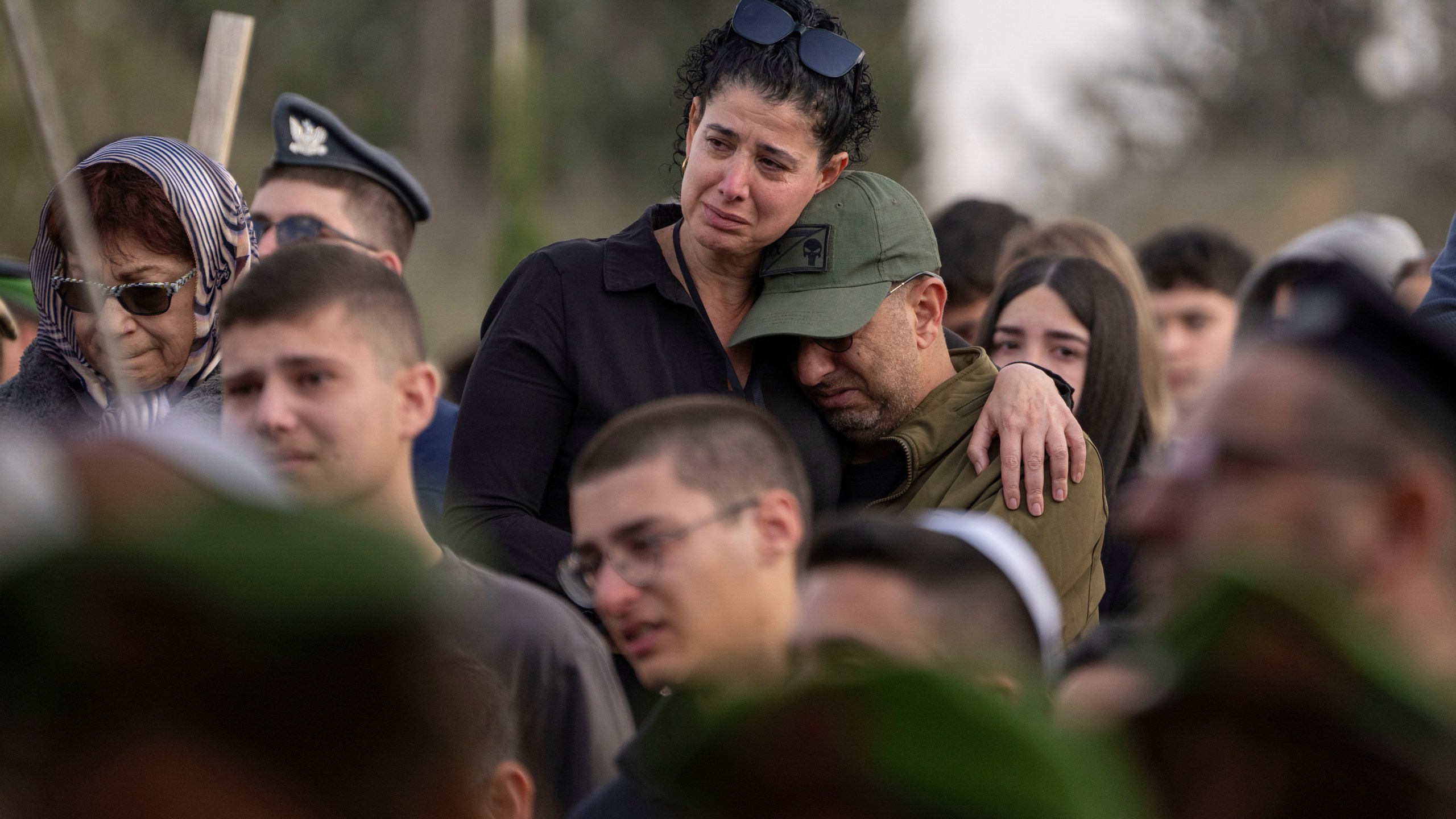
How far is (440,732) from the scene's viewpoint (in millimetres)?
726

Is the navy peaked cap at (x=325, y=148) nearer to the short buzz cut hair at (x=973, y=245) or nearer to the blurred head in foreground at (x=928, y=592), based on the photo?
the short buzz cut hair at (x=973, y=245)

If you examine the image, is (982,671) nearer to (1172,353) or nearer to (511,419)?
(511,419)

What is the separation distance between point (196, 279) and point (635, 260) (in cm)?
83

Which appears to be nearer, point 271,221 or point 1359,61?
point 271,221

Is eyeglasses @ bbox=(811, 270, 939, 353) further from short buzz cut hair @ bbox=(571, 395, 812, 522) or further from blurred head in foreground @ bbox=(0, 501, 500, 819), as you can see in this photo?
blurred head in foreground @ bbox=(0, 501, 500, 819)

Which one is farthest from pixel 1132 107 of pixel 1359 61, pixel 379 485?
pixel 379 485

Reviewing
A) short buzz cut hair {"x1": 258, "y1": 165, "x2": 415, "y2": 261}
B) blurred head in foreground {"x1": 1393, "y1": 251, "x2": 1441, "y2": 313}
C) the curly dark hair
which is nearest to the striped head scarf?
the curly dark hair

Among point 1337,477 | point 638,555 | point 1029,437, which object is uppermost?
point 1337,477

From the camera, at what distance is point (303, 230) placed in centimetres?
387

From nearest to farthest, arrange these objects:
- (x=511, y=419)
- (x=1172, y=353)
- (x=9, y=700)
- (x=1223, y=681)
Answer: (x=9, y=700) < (x=1223, y=681) < (x=511, y=419) < (x=1172, y=353)

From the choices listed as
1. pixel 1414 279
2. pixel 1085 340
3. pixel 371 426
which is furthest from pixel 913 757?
pixel 1414 279

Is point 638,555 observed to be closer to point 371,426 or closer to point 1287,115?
point 371,426

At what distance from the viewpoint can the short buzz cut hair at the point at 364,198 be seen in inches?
158

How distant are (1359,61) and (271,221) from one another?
23.5 metres
